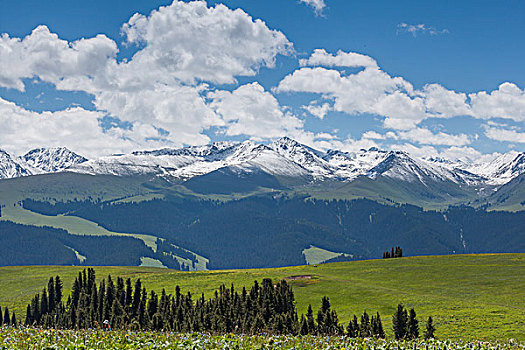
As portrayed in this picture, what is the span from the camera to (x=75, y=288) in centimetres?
8288

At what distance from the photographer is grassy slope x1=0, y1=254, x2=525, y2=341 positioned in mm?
56406

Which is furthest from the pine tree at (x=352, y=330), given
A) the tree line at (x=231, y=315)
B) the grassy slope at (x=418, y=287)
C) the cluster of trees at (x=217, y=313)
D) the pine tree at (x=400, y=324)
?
the grassy slope at (x=418, y=287)

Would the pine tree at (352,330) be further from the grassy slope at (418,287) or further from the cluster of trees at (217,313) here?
the grassy slope at (418,287)

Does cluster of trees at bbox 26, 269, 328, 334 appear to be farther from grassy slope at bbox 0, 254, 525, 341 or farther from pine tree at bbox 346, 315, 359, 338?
grassy slope at bbox 0, 254, 525, 341

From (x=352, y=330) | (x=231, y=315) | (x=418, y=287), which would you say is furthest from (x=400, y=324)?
(x=418, y=287)

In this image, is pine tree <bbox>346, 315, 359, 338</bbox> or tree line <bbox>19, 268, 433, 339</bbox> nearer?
pine tree <bbox>346, 315, 359, 338</bbox>

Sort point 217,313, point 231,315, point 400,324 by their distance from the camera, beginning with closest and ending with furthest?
point 400,324, point 217,313, point 231,315

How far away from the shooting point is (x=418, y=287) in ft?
305

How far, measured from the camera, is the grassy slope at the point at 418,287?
5641 cm

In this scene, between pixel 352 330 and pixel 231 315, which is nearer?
pixel 352 330

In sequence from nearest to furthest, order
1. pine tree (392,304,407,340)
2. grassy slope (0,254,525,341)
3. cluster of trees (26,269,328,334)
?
pine tree (392,304,407,340), cluster of trees (26,269,328,334), grassy slope (0,254,525,341)

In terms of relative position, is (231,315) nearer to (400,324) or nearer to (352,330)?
(352,330)

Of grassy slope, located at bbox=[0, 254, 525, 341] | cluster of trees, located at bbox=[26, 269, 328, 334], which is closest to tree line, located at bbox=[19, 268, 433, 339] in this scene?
cluster of trees, located at bbox=[26, 269, 328, 334]

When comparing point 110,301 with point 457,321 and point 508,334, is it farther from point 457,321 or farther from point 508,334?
point 508,334
